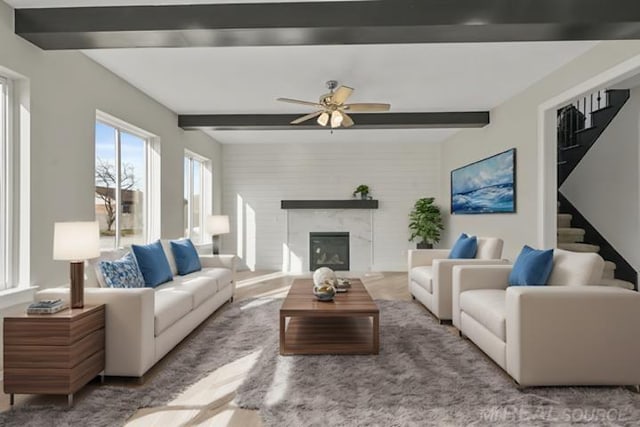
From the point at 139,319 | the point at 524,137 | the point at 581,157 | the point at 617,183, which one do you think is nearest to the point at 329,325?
the point at 139,319

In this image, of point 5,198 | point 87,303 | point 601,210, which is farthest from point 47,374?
point 601,210

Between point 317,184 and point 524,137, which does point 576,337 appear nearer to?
point 524,137

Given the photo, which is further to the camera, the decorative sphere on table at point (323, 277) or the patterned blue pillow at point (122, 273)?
the decorative sphere on table at point (323, 277)

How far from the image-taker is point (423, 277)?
4.65 m

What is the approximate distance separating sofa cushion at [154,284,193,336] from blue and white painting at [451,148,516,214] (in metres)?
3.86

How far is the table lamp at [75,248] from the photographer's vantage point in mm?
2559

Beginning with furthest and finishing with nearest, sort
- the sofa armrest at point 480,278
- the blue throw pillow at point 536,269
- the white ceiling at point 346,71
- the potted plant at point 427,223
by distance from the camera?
the potted plant at point 427,223, the sofa armrest at point 480,278, the white ceiling at point 346,71, the blue throw pillow at point 536,269

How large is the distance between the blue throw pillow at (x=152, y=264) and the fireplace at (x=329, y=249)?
408 centimetres

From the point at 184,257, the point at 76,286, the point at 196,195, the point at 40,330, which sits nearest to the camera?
the point at 40,330

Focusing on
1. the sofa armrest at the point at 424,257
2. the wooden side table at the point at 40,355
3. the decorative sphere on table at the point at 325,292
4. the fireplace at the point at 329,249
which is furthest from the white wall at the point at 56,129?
the fireplace at the point at 329,249

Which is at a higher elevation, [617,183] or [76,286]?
[617,183]

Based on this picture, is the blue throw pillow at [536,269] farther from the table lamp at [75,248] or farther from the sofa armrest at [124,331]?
the table lamp at [75,248]

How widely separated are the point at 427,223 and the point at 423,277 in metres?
2.89

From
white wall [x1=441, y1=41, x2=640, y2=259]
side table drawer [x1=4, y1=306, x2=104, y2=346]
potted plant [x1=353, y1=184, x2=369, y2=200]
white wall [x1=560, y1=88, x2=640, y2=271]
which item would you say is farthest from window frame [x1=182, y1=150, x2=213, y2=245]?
white wall [x1=560, y1=88, x2=640, y2=271]
